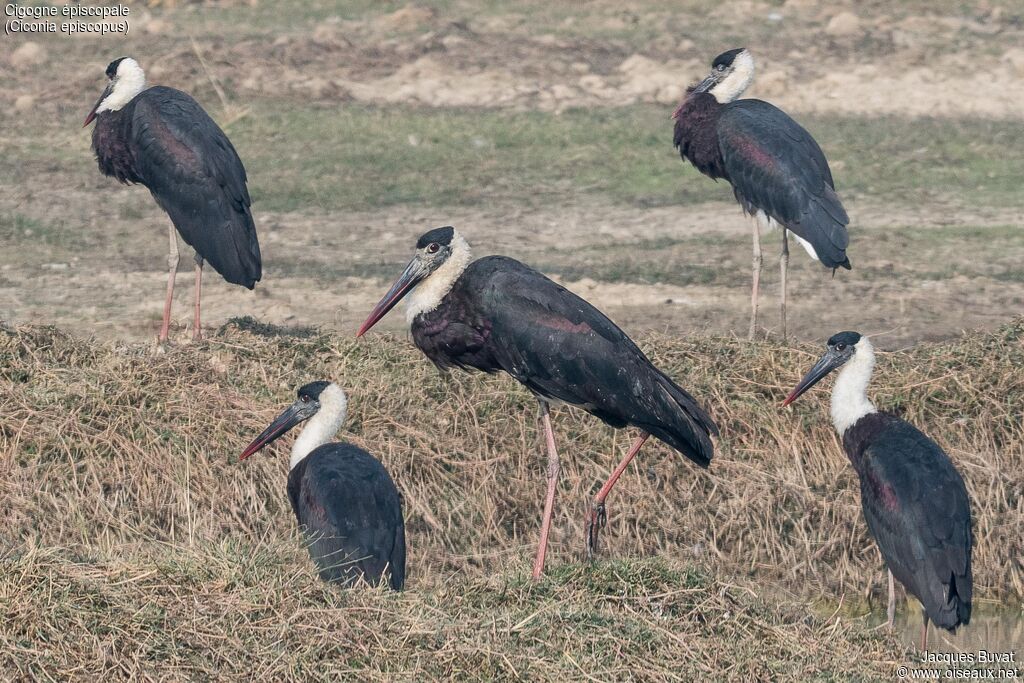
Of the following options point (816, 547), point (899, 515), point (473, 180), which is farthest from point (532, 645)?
point (473, 180)

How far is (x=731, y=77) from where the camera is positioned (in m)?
9.56

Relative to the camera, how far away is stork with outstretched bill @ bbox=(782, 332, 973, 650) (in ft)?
20.2

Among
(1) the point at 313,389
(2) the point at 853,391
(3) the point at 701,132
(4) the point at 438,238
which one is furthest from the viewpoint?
(3) the point at 701,132

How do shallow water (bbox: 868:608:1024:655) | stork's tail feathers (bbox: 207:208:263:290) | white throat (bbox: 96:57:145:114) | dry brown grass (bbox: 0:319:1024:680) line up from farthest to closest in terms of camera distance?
white throat (bbox: 96:57:145:114)
stork's tail feathers (bbox: 207:208:263:290)
shallow water (bbox: 868:608:1024:655)
dry brown grass (bbox: 0:319:1024:680)

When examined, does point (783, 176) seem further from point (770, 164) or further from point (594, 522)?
point (594, 522)

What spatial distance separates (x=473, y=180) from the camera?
1195 cm

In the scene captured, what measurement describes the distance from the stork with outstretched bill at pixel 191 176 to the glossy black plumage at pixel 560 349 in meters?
2.29

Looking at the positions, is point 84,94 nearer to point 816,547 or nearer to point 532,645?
point 816,547

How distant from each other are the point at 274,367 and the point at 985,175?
20.5 ft

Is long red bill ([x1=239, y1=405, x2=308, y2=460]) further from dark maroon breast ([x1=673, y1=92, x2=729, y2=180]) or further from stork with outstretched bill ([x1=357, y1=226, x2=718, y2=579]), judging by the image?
dark maroon breast ([x1=673, y1=92, x2=729, y2=180])

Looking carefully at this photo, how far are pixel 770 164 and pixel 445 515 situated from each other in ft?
9.39

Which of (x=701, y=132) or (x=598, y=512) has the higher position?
(x=598, y=512)

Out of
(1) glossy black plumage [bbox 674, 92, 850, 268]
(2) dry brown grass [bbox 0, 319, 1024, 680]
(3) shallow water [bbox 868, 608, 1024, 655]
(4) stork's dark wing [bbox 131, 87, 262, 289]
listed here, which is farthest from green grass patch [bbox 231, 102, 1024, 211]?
(3) shallow water [bbox 868, 608, 1024, 655]

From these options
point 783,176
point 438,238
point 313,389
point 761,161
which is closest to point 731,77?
point 761,161
